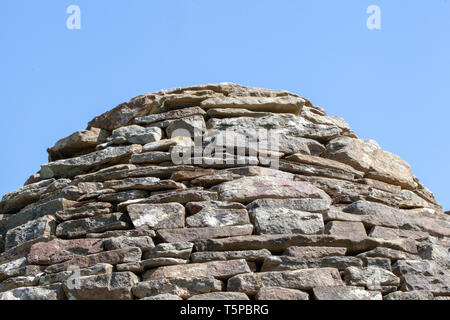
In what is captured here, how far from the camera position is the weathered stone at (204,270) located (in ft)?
14.1

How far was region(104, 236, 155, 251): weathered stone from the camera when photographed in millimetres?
4523

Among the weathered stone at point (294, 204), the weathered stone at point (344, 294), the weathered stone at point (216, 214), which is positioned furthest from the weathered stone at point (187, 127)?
the weathered stone at point (344, 294)

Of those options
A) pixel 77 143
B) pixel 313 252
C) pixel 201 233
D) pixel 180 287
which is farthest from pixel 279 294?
pixel 77 143

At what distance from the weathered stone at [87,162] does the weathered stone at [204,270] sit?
51.4 inches

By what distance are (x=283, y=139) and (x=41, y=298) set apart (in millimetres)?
2176

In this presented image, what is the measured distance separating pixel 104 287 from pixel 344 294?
4.83ft

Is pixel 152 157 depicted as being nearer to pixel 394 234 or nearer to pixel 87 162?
pixel 87 162

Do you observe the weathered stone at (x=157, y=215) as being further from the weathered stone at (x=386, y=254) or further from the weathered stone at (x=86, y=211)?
the weathered stone at (x=386, y=254)

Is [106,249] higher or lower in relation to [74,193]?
lower

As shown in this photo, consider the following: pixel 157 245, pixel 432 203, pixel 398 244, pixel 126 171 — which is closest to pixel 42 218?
pixel 126 171

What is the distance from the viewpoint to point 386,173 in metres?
5.66

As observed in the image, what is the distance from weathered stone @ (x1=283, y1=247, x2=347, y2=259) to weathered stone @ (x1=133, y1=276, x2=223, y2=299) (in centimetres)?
52
